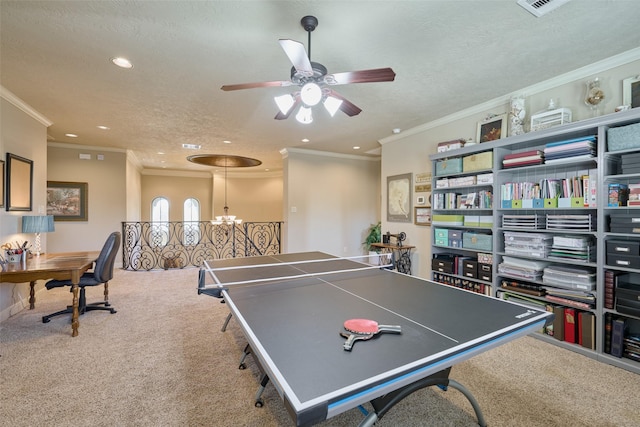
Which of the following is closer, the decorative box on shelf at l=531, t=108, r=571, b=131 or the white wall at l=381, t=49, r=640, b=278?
the white wall at l=381, t=49, r=640, b=278

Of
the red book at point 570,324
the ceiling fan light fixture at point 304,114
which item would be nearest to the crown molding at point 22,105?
the ceiling fan light fixture at point 304,114

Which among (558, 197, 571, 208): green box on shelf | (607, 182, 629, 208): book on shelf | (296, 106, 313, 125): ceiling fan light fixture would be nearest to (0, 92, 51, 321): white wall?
(296, 106, 313, 125): ceiling fan light fixture

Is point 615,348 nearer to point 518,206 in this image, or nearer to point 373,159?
point 518,206

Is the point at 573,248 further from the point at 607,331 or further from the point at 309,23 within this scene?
the point at 309,23

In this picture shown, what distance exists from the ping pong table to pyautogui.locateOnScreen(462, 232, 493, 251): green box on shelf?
5.67 ft

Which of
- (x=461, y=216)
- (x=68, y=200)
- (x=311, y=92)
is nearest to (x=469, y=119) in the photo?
(x=461, y=216)

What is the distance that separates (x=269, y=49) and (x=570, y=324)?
3.62m

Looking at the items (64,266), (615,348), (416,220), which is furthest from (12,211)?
(615,348)

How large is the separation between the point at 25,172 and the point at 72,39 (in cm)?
242

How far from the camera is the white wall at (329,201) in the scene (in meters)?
6.20

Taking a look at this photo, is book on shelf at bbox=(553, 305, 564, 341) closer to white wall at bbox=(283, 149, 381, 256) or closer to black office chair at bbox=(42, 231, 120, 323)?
white wall at bbox=(283, 149, 381, 256)

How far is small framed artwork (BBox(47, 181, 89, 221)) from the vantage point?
551 centimetres

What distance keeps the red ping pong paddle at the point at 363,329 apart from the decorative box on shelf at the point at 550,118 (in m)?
2.91

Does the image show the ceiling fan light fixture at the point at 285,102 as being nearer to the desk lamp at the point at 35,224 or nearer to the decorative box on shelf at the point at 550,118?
the decorative box on shelf at the point at 550,118
